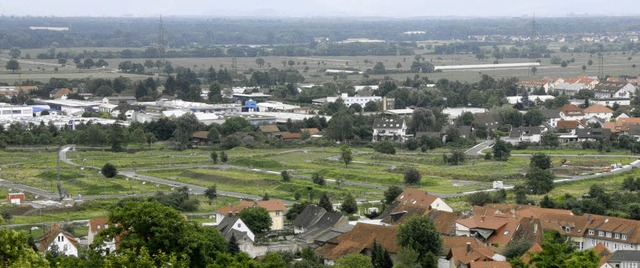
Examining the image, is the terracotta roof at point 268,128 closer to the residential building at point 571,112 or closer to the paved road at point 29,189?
the residential building at point 571,112

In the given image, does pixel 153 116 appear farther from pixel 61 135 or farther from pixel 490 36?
pixel 490 36

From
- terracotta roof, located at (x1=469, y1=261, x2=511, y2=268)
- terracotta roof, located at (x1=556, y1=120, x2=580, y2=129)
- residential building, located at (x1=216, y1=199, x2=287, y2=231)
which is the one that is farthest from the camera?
terracotta roof, located at (x1=556, y1=120, x2=580, y2=129)

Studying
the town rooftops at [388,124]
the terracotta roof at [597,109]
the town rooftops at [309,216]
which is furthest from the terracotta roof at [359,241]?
the terracotta roof at [597,109]

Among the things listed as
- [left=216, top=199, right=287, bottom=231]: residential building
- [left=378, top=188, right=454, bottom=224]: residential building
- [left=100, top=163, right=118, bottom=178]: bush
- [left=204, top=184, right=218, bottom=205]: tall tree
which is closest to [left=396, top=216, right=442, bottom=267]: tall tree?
[left=378, top=188, right=454, bottom=224]: residential building

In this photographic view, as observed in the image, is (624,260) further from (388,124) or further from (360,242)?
(388,124)

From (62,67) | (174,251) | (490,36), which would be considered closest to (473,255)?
(174,251)

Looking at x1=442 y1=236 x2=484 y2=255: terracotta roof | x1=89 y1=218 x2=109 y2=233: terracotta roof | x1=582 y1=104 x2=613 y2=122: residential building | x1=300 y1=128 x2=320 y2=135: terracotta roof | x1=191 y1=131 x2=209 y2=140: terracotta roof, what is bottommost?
x1=300 y1=128 x2=320 y2=135: terracotta roof

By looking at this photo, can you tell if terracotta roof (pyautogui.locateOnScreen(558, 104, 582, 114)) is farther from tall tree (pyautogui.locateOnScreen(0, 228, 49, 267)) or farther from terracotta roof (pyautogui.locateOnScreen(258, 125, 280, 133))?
tall tree (pyautogui.locateOnScreen(0, 228, 49, 267))
